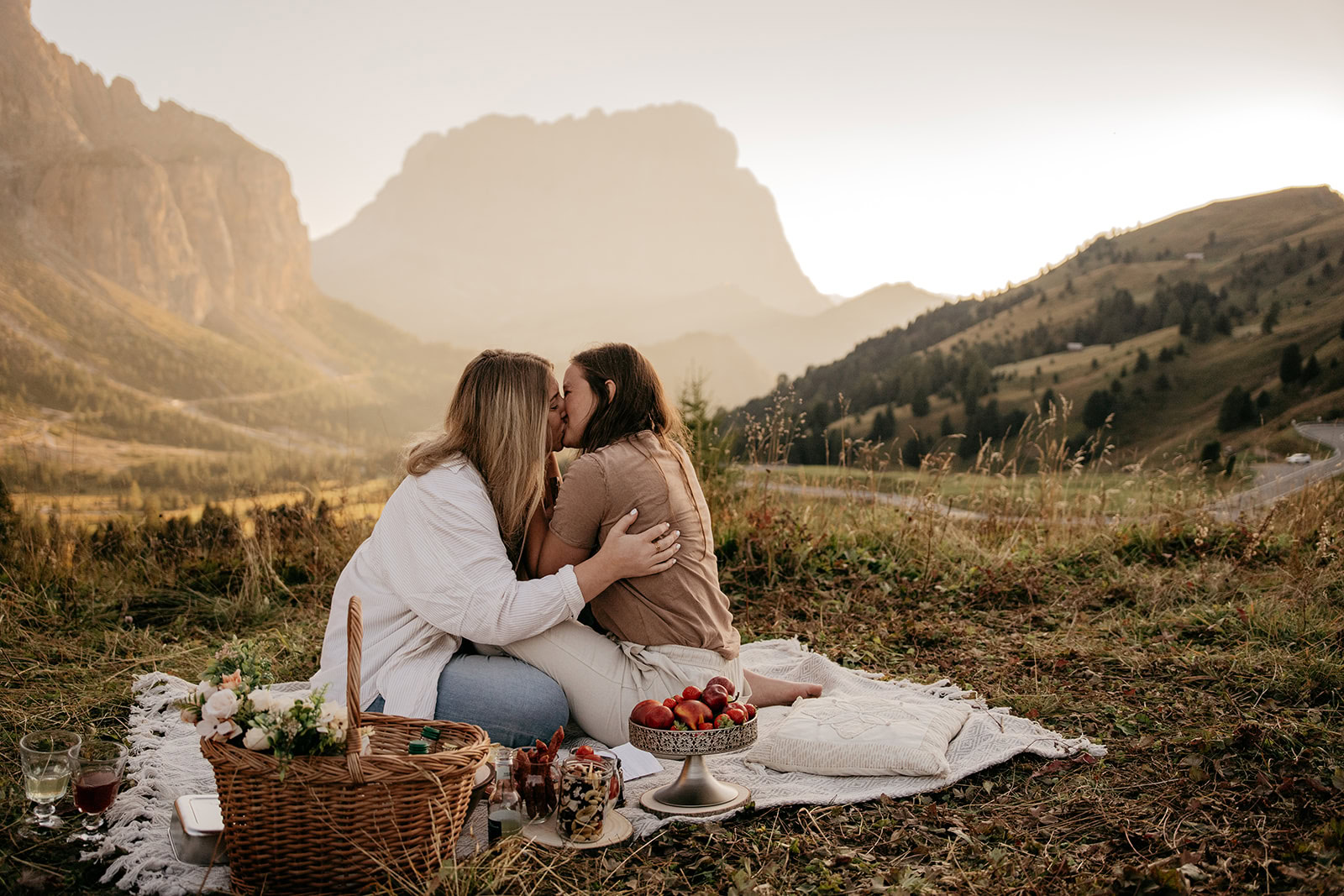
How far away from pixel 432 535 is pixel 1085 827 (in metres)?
2.23

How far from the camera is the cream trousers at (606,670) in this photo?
335 cm

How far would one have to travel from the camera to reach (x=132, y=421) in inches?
920

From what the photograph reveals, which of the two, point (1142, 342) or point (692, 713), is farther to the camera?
point (1142, 342)

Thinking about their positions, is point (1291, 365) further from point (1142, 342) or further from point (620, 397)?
point (620, 397)

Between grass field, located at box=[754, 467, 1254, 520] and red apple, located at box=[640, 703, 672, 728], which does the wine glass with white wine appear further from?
grass field, located at box=[754, 467, 1254, 520]

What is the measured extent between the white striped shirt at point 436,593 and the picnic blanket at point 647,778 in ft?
2.16

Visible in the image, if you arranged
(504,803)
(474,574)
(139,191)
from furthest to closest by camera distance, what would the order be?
(139,191) < (474,574) < (504,803)

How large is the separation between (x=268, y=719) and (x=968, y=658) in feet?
12.3

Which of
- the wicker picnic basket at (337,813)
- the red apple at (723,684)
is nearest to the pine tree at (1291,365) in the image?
the red apple at (723,684)

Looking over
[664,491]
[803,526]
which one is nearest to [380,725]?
[664,491]

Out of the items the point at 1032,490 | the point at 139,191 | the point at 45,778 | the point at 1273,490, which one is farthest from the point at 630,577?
the point at 139,191

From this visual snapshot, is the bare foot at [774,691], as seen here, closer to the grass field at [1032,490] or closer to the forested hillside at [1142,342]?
the grass field at [1032,490]

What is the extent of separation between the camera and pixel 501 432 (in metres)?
3.24

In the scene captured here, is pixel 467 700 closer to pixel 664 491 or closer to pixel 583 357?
pixel 664 491
